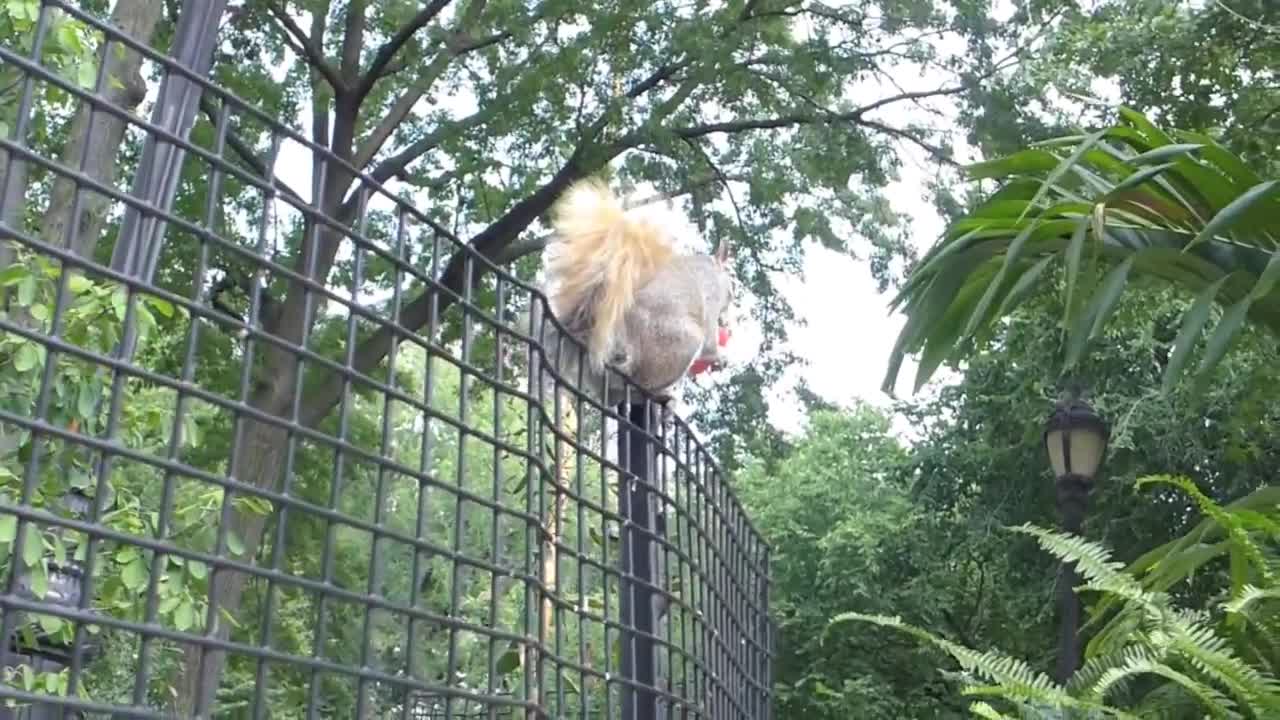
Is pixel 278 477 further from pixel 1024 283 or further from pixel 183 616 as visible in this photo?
pixel 1024 283

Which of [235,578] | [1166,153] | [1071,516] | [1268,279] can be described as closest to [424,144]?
[235,578]

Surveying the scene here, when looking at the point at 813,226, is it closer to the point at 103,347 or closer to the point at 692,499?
the point at 692,499

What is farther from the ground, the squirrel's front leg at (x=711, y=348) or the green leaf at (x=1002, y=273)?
the squirrel's front leg at (x=711, y=348)

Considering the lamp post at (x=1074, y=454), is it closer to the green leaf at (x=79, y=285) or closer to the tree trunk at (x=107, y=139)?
the tree trunk at (x=107, y=139)

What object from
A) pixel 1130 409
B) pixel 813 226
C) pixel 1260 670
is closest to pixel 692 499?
pixel 1260 670

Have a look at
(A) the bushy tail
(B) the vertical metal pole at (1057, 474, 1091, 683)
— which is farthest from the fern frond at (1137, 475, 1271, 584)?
(B) the vertical metal pole at (1057, 474, 1091, 683)

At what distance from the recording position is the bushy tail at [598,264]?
423cm

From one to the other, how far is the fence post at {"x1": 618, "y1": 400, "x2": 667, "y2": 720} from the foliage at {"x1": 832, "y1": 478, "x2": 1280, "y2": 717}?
2.67 feet

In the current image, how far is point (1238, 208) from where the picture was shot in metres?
3.61

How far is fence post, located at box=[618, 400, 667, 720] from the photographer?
373 centimetres

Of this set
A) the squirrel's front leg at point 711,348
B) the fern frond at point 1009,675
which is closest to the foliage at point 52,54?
the fern frond at point 1009,675

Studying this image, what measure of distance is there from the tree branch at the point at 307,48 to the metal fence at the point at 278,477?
8063mm

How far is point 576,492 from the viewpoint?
3518mm

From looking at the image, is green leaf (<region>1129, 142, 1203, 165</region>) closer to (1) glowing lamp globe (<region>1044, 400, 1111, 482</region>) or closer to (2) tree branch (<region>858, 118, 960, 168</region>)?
(1) glowing lamp globe (<region>1044, 400, 1111, 482</region>)
